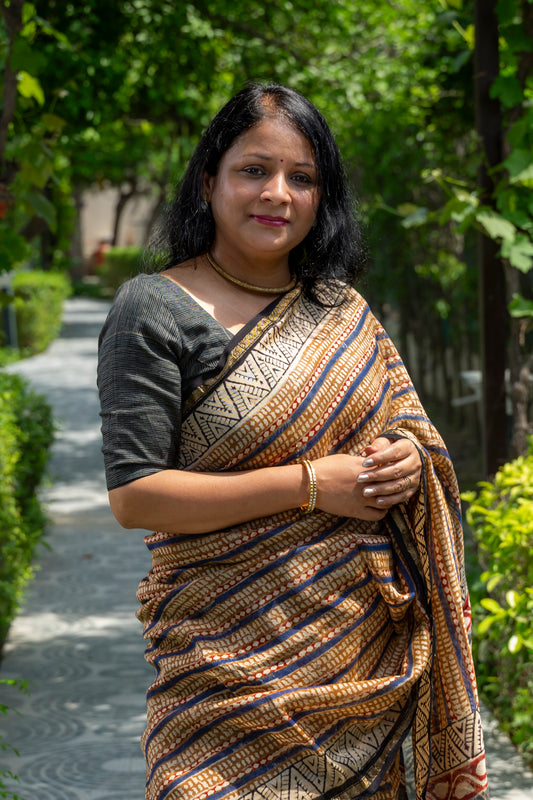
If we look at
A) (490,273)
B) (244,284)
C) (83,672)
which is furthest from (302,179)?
(83,672)

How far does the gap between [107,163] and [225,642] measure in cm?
1120

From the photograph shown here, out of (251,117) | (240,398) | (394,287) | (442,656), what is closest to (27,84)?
(251,117)

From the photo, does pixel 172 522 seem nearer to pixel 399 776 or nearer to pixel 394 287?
pixel 399 776

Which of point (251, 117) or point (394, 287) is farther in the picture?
point (394, 287)

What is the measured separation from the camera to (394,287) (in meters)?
9.09

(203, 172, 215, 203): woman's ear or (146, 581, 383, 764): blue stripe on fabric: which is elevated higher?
(203, 172, 215, 203): woman's ear

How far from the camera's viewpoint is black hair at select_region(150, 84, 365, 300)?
186 centimetres

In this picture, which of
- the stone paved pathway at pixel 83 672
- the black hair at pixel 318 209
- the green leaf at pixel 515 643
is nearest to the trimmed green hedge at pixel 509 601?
the green leaf at pixel 515 643

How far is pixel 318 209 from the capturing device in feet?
6.45

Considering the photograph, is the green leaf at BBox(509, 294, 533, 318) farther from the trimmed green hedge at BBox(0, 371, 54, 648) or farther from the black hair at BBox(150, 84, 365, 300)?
the trimmed green hedge at BBox(0, 371, 54, 648)

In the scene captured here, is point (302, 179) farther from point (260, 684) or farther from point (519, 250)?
point (519, 250)

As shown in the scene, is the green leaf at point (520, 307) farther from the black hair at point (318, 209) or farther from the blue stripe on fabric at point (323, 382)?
the blue stripe on fabric at point (323, 382)

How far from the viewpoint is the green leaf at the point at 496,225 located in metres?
3.83

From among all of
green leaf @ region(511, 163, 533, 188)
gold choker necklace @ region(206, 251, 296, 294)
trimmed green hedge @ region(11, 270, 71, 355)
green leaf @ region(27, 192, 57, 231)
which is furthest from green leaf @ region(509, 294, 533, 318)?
trimmed green hedge @ region(11, 270, 71, 355)
